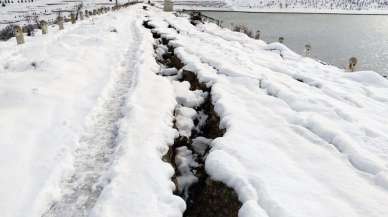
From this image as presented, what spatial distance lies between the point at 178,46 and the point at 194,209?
1032cm

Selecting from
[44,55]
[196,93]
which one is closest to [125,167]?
[196,93]

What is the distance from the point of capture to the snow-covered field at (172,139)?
4945mm

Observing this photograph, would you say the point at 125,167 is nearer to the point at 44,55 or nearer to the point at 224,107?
the point at 224,107

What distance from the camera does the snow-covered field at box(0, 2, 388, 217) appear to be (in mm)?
4945

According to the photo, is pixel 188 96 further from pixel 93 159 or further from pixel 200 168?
pixel 93 159

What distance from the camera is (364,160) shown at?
18.9 ft

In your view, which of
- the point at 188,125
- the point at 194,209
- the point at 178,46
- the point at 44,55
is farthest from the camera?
the point at 178,46

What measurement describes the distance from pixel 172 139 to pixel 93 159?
1454 millimetres

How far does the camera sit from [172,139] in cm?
694

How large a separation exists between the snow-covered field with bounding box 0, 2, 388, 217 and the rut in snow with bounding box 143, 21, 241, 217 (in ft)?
0.44

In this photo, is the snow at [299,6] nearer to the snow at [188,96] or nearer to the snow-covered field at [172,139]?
the snow-covered field at [172,139]

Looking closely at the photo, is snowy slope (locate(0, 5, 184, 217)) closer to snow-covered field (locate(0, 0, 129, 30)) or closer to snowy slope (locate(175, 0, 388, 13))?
snow-covered field (locate(0, 0, 129, 30))

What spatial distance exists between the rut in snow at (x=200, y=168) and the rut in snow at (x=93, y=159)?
1.08 meters

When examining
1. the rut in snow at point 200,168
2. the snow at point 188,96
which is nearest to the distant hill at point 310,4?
the snow at point 188,96
